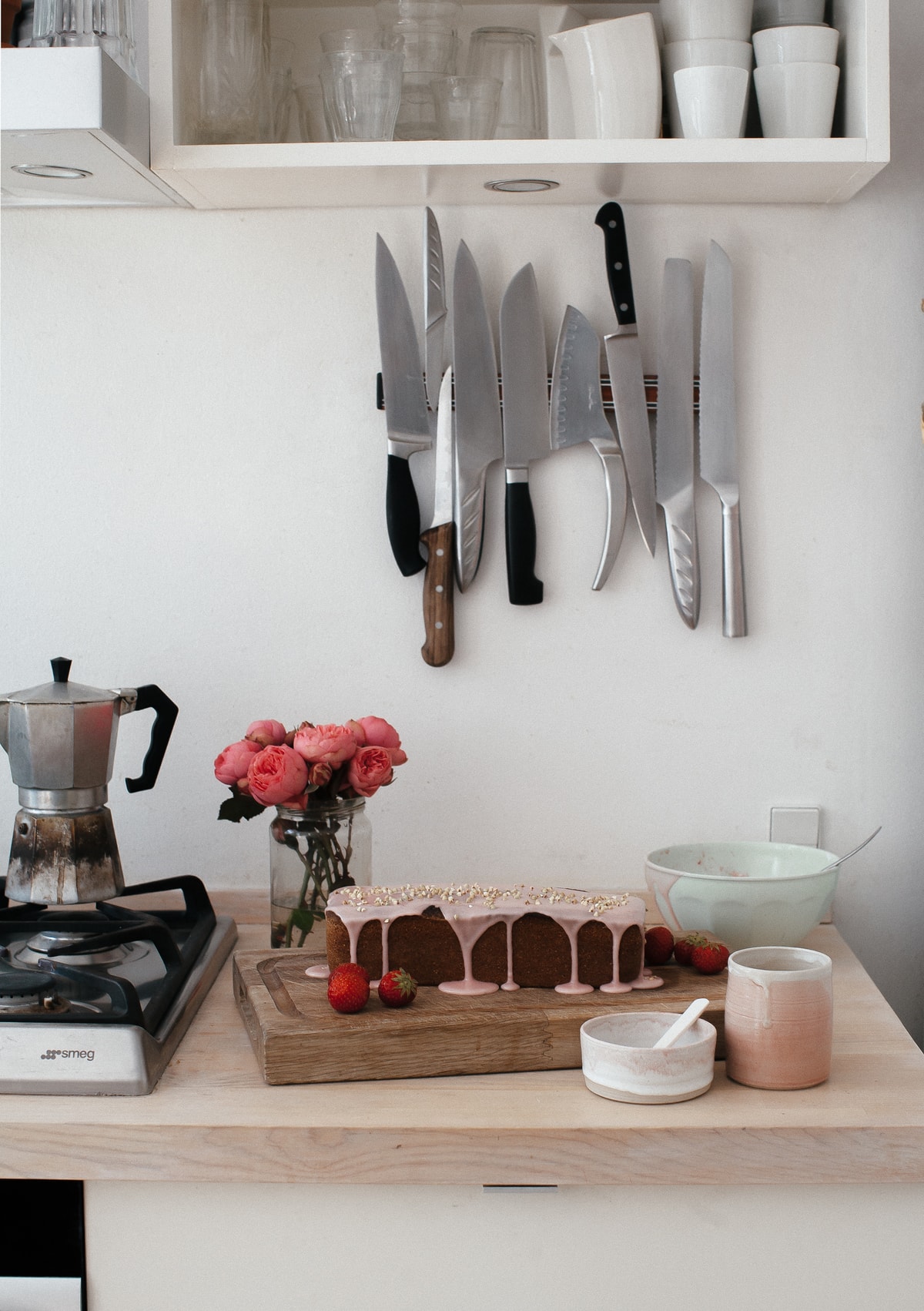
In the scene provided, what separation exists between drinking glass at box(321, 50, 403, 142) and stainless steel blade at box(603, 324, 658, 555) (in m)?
0.32

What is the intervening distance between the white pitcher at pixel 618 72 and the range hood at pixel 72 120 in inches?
16.4

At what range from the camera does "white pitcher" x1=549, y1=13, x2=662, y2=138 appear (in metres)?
1.12

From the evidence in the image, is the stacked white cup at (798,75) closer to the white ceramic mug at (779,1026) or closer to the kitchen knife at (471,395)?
the kitchen knife at (471,395)

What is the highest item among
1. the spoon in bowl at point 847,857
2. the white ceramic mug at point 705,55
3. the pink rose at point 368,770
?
the white ceramic mug at point 705,55

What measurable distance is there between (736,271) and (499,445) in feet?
1.07

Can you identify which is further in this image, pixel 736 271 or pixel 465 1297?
pixel 736 271

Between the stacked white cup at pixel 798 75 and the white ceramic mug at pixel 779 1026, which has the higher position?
the stacked white cup at pixel 798 75

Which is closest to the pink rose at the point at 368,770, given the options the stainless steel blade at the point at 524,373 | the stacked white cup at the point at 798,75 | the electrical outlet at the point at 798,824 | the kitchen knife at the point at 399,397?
the kitchen knife at the point at 399,397

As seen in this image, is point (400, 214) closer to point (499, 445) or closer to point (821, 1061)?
point (499, 445)

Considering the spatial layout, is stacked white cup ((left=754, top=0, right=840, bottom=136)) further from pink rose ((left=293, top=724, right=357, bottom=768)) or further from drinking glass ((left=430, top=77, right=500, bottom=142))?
pink rose ((left=293, top=724, right=357, bottom=768))

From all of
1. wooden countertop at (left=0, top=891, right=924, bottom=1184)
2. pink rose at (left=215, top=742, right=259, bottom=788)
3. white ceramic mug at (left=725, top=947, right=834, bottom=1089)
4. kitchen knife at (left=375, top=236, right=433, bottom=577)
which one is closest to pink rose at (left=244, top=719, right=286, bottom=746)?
pink rose at (left=215, top=742, right=259, bottom=788)

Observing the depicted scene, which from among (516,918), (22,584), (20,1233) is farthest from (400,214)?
(20,1233)

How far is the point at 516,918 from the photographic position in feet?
3.21

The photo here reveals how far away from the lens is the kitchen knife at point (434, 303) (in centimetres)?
127
